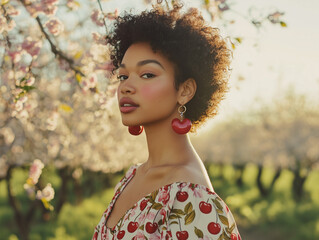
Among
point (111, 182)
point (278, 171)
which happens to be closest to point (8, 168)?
point (111, 182)

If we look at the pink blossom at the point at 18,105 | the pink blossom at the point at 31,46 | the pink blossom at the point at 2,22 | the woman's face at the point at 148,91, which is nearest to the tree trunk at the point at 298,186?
the pink blossom at the point at 31,46

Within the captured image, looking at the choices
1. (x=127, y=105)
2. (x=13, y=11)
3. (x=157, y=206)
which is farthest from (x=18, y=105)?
(x=157, y=206)

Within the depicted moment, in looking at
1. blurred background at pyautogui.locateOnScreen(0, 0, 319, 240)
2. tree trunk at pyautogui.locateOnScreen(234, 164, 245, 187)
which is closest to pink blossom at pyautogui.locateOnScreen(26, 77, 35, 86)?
blurred background at pyautogui.locateOnScreen(0, 0, 319, 240)

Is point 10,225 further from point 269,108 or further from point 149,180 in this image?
point 269,108

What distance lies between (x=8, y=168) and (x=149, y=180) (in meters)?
7.91

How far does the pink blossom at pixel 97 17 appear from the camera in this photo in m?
3.76

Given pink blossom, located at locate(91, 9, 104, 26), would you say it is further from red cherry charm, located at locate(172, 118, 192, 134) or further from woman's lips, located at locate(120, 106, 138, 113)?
red cherry charm, located at locate(172, 118, 192, 134)

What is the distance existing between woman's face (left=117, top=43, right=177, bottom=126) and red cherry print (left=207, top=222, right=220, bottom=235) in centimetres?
66

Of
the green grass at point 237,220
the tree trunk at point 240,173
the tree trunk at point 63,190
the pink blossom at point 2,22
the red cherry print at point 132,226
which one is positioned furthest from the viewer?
the tree trunk at point 240,173

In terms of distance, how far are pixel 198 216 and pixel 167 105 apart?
643 millimetres

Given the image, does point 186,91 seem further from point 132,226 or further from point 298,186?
point 298,186

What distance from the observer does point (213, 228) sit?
1.98 metres

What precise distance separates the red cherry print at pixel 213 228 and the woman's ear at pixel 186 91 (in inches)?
27.7

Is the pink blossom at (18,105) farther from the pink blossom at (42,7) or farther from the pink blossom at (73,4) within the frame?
the pink blossom at (73,4)
